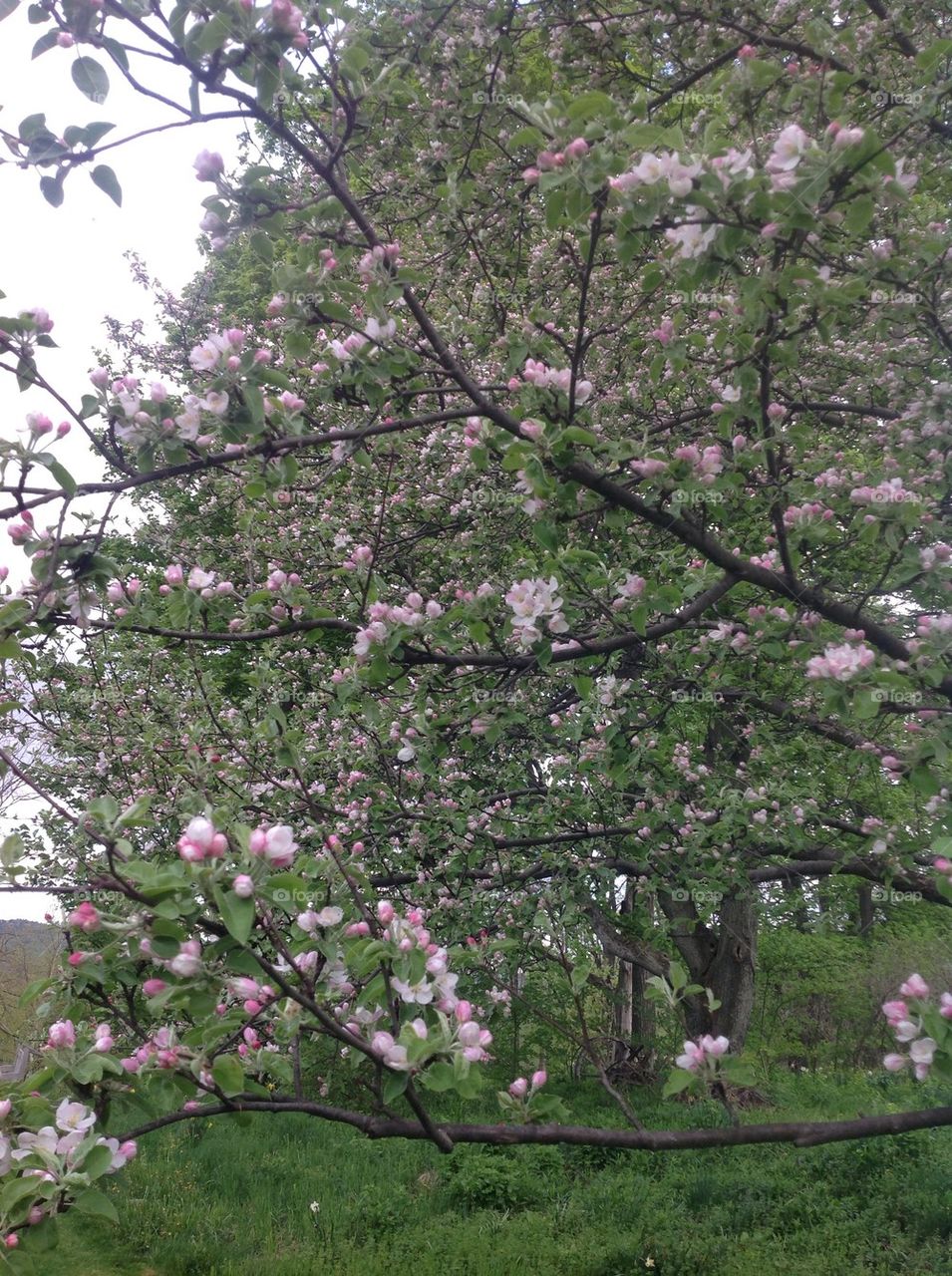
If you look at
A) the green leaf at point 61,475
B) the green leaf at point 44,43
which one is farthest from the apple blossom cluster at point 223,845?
the green leaf at point 44,43

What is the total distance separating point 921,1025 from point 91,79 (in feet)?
8.80

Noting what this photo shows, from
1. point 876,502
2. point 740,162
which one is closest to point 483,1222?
point 876,502

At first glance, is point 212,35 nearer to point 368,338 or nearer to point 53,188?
point 53,188

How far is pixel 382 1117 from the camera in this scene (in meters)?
1.96

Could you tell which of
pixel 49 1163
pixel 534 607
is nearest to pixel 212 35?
pixel 534 607

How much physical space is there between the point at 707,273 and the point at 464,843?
3.33 meters

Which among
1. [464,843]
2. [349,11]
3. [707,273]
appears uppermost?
[349,11]

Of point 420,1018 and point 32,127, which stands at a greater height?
point 32,127

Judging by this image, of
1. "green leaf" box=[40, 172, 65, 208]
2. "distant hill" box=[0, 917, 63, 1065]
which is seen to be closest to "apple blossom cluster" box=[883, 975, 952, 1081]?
"green leaf" box=[40, 172, 65, 208]

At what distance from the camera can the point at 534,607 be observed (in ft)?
8.11

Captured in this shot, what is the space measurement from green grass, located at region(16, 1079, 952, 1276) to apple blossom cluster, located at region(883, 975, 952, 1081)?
10.8 ft

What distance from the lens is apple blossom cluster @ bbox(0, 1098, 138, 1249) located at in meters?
1.52

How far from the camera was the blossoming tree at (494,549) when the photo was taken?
1.75m

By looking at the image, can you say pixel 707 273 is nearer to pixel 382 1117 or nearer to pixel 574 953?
pixel 382 1117
